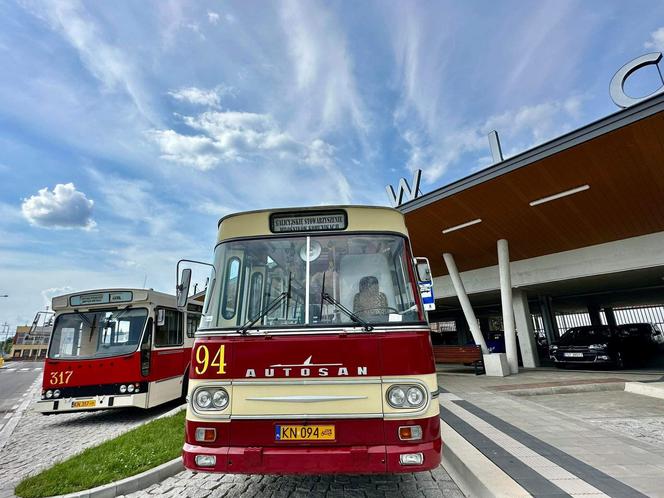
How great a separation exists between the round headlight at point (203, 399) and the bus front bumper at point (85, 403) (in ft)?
18.3

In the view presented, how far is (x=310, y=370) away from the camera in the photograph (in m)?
3.04

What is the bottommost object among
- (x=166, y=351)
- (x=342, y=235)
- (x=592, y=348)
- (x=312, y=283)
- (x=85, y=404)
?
(x=85, y=404)

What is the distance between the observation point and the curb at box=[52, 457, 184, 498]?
3.72 m

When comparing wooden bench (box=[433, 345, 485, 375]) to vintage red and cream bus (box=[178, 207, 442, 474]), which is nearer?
vintage red and cream bus (box=[178, 207, 442, 474])

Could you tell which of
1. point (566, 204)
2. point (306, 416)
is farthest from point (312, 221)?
point (566, 204)

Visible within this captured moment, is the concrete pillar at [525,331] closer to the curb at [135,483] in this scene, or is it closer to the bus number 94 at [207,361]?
the curb at [135,483]

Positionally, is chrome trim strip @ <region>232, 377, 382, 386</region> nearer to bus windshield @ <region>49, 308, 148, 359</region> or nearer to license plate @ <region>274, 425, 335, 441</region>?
license plate @ <region>274, 425, 335, 441</region>

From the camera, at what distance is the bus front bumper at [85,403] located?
7438mm

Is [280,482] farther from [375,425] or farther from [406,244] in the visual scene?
[406,244]

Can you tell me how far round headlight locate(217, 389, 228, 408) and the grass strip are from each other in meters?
2.01

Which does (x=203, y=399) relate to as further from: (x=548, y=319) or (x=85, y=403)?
(x=548, y=319)

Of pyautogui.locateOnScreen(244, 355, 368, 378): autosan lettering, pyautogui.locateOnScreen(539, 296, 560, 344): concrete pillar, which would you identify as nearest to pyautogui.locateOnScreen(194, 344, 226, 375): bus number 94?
pyautogui.locateOnScreen(244, 355, 368, 378): autosan lettering

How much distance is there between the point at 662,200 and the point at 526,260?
18.4ft

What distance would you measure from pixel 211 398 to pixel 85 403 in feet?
20.1
